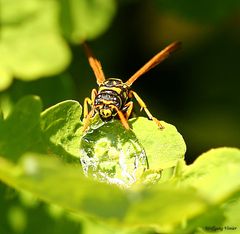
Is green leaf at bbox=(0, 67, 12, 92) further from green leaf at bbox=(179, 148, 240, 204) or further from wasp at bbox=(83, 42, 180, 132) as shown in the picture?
green leaf at bbox=(179, 148, 240, 204)

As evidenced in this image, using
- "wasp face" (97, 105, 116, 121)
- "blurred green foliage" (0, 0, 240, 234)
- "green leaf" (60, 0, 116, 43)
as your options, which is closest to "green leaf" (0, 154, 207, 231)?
"wasp face" (97, 105, 116, 121)

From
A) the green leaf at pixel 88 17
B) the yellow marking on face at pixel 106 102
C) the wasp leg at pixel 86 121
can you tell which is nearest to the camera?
the wasp leg at pixel 86 121

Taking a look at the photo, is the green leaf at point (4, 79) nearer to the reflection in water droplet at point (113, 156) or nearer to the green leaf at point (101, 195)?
the reflection in water droplet at point (113, 156)

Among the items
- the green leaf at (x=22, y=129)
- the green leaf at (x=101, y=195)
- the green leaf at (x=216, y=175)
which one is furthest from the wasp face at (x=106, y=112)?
the green leaf at (x=101, y=195)

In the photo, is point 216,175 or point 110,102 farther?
point 110,102

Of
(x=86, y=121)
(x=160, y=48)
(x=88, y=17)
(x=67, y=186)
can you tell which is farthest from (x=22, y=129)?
(x=160, y=48)

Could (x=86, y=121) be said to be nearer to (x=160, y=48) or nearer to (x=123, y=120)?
(x=123, y=120)

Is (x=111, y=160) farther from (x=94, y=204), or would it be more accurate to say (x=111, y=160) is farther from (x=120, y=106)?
(x=94, y=204)
